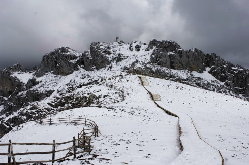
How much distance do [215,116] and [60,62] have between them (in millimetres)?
146094

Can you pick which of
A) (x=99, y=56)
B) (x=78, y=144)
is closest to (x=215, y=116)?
(x=78, y=144)

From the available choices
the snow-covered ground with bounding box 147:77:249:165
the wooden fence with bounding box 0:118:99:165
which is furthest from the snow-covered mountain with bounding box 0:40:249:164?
the wooden fence with bounding box 0:118:99:165

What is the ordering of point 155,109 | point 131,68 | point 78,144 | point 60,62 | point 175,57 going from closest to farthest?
point 78,144 < point 155,109 < point 131,68 < point 175,57 < point 60,62

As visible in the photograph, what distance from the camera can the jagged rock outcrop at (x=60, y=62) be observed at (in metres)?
176

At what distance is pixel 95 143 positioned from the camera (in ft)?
81.5

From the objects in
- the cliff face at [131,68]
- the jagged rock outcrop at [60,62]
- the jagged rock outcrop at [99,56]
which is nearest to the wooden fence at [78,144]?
the cliff face at [131,68]

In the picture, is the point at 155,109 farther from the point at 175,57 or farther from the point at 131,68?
the point at 175,57

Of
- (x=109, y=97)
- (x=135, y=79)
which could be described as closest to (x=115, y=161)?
(x=109, y=97)

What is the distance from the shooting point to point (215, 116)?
141 feet

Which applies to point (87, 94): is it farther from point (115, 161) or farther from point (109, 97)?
point (115, 161)

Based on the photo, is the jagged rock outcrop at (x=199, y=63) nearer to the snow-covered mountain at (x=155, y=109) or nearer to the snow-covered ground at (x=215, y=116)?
the snow-covered mountain at (x=155, y=109)

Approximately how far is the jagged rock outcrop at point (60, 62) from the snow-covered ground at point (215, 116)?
333 feet

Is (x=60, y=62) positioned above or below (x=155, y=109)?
above

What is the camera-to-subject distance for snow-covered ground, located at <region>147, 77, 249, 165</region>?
81.2 ft
